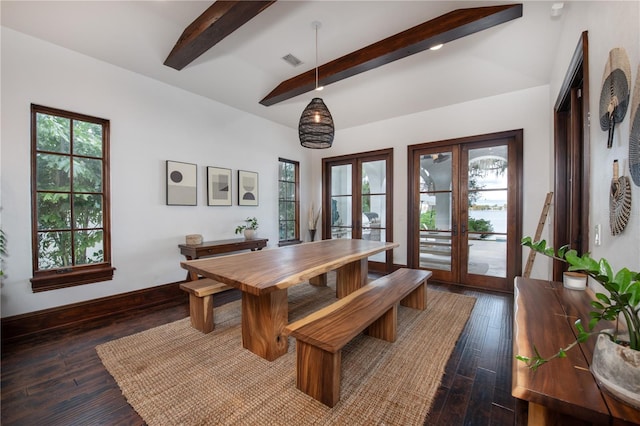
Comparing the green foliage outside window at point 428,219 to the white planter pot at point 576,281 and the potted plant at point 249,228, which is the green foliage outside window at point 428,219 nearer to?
the white planter pot at point 576,281

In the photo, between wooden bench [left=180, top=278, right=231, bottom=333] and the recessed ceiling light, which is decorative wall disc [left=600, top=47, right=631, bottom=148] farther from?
wooden bench [left=180, top=278, right=231, bottom=333]

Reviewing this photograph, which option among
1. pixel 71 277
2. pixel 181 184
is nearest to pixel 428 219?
pixel 181 184

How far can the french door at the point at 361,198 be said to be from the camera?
197 inches

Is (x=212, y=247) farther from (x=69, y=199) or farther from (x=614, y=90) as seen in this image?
(x=614, y=90)

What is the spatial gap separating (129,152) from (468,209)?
494 cm

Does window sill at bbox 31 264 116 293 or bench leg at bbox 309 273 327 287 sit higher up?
window sill at bbox 31 264 116 293

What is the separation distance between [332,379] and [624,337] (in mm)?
1335

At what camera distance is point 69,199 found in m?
2.88

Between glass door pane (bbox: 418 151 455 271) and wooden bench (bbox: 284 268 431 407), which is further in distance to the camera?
glass door pane (bbox: 418 151 455 271)

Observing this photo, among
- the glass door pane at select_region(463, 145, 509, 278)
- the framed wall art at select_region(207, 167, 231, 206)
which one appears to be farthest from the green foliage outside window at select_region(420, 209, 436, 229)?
the framed wall art at select_region(207, 167, 231, 206)

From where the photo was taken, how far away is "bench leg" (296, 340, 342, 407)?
1.60 m

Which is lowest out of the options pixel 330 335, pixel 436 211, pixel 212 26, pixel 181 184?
pixel 330 335

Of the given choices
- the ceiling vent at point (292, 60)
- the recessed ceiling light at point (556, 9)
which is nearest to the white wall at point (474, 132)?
the recessed ceiling light at point (556, 9)

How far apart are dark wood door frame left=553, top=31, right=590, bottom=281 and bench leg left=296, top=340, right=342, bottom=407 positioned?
192 centimetres
